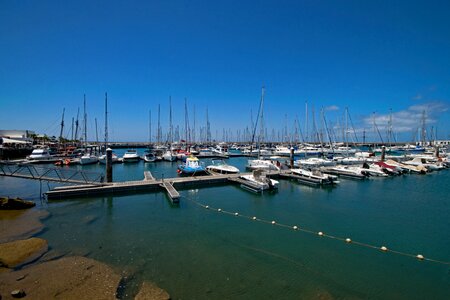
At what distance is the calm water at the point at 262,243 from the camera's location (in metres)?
10.6

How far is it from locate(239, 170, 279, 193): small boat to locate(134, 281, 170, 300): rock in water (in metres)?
19.5

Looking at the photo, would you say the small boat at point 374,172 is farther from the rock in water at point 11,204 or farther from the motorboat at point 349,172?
the rock in water at point 11,204

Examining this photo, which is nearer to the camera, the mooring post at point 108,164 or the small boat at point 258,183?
the mooring post at point 108,164

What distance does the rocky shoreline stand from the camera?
30.5 feet

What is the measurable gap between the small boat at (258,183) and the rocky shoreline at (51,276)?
1956 centimetres

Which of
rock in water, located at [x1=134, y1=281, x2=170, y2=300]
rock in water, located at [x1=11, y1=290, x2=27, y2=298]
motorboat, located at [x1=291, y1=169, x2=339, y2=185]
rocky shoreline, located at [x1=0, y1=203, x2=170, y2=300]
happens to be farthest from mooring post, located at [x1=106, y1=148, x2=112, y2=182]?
motorboat, located at [x1=291, y1=169, x2=339, y2=185]

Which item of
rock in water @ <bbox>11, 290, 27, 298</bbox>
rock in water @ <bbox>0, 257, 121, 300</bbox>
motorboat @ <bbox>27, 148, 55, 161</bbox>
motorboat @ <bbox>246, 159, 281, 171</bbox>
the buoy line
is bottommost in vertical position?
the buoy line

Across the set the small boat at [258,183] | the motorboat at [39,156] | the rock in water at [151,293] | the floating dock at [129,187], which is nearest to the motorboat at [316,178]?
the small boat at [258,183]

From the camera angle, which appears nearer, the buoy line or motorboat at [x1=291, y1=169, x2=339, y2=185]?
the buoy line

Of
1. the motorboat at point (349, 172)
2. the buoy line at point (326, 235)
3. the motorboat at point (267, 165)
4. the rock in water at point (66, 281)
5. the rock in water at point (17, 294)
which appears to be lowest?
the buoy line at point (326, 235)

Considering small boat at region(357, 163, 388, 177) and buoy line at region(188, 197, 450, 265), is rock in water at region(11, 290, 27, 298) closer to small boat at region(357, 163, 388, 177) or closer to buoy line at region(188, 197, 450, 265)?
buoy line at region(188, 197, 450, 265)

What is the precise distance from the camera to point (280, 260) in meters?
12.7

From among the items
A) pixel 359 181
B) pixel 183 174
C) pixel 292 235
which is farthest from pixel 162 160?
pixel 292 235

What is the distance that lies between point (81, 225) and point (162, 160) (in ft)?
157
